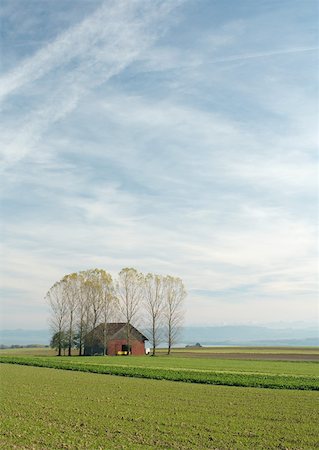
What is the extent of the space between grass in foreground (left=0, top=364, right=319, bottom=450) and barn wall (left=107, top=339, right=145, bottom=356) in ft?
247

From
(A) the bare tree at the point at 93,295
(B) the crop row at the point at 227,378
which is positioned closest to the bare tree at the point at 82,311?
(A) the bare tree at the point at 93,295

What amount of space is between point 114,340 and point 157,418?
89.7 metres

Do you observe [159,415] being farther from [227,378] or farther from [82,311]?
[82,311]

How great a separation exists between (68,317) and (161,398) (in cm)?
7987

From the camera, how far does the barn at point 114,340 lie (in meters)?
105

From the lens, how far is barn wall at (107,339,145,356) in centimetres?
Result: 10856

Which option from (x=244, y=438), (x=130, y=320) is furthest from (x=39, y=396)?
(x=130, y=320)

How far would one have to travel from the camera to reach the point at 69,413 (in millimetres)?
23375

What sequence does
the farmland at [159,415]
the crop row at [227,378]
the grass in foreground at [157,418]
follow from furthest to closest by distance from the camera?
the crop row at [227,378] → the farmland at [159,415] → the grass in foreground at [157,418]

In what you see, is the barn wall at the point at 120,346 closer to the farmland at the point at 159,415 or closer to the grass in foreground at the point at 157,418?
the farmland at the point at 159,415

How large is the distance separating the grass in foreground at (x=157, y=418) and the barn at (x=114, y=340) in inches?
2820

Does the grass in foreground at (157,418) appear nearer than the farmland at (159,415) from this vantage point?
Yes

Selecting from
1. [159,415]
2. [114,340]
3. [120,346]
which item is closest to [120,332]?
[114,340]

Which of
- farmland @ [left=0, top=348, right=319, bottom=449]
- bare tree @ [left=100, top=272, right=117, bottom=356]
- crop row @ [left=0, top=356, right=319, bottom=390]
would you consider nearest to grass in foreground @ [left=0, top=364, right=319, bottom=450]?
farmland @ [left=0, top=348, right=319, bottom=449]
